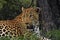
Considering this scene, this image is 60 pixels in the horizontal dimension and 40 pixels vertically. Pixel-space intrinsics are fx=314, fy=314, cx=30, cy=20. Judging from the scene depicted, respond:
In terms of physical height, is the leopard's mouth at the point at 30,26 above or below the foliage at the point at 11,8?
below

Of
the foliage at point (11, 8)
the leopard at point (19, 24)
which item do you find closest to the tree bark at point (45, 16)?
the foliage at point (11, 8)

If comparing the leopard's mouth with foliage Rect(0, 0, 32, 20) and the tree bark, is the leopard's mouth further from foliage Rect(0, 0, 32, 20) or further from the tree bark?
foliage Rect(0, 0, 32, 20)

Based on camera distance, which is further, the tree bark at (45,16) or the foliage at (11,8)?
the foliage at (11,8)

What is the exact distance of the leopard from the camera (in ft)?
28.3

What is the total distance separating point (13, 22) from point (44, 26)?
2.82 m

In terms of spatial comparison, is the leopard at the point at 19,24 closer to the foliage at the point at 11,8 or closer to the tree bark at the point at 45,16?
the tree bark at the point at 45,16

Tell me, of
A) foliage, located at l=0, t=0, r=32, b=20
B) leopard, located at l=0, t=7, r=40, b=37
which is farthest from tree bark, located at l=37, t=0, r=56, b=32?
leopard, located at l=0, t=7, r=40, b=37

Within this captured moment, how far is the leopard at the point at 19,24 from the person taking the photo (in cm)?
863

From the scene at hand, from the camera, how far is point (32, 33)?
8.48 meters

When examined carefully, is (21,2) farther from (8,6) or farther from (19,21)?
(19,21)

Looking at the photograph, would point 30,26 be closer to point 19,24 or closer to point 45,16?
point 19,24

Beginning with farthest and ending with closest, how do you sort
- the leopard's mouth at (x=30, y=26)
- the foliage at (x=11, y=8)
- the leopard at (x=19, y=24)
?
the foliage at (x=11, y=8)
the leopard's mouth at (x=30, y=26)
the leopard at (x=19, y=24)

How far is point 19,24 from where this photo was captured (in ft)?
28.8

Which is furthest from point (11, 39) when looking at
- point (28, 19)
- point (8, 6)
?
point (8, 6)
